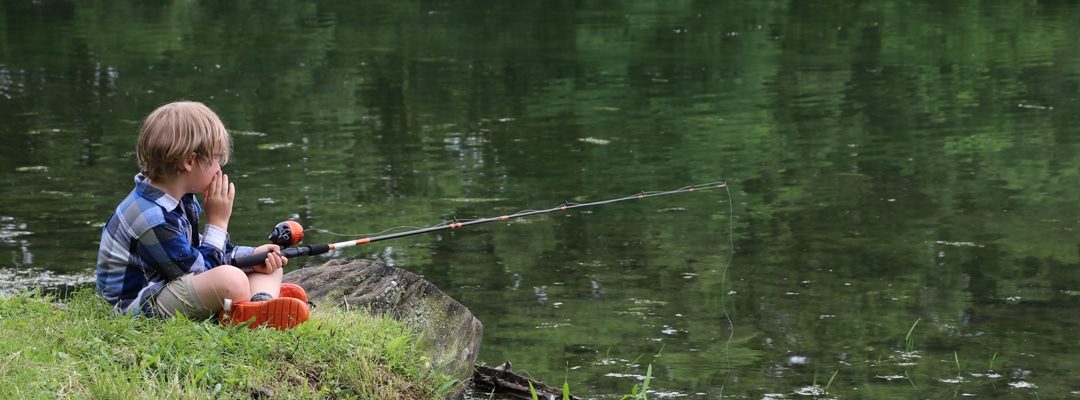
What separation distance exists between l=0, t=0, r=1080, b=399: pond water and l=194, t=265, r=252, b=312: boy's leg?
71.7 inches

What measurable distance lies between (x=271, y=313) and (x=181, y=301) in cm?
30

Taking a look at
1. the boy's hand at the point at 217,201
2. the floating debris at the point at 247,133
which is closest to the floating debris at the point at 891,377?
the boy's hand at the point at 217,201

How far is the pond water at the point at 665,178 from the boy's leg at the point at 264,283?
158 centimetres

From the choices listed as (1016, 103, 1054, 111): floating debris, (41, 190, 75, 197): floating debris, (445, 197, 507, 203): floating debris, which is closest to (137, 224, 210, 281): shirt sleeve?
(445, 197, 507, 203): floating debris

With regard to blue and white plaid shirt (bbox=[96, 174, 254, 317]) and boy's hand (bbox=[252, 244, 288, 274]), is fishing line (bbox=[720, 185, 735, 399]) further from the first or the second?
blue and white plaid shirt (bbox=[96, 174, 254, 317])

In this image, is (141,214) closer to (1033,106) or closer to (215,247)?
(215,247)

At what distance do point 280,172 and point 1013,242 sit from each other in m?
5.34

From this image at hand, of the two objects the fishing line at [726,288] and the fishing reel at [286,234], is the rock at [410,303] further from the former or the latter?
the fishing line at [726,288]

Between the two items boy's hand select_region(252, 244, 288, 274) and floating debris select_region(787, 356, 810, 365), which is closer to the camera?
boy's hand select_region(252, 244, 288, 274)

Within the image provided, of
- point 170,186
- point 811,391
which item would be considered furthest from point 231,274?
point 811,391

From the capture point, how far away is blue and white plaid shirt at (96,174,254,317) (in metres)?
4.37

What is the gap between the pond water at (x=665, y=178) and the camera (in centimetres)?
624

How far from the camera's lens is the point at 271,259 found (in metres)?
4.51

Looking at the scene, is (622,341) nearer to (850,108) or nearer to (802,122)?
(802,122)
